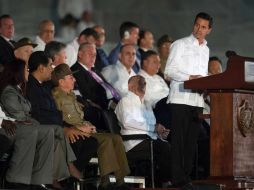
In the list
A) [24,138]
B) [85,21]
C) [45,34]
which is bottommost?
[24,138]

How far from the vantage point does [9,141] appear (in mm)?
10656

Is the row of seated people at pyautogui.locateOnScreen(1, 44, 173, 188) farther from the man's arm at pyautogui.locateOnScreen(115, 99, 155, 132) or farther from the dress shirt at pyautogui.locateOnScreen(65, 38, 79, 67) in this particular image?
the dress shirt at pyautogui.locateOnScreen(65, 38, 79, 67)

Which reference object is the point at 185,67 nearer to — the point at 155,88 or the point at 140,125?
the point at 140,125

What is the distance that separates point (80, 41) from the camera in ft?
46.4

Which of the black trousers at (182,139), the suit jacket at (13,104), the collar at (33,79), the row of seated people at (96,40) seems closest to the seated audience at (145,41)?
the row of seated people at (96,40)

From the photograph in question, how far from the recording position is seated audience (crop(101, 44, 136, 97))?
1354 cm

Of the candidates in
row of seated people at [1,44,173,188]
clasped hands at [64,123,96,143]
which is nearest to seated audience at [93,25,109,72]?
row of seated people at [1,44,173,188]

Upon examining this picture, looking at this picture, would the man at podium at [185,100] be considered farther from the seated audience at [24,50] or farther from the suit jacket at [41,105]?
the seated audience at [24,50]

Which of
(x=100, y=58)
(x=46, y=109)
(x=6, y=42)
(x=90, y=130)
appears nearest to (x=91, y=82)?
(x=6, y=42)

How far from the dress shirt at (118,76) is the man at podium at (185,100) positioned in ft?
7.21

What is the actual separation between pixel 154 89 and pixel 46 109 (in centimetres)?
257

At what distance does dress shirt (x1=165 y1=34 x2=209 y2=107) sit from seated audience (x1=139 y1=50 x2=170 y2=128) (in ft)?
5.55

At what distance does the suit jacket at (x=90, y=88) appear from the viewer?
41.9 ft

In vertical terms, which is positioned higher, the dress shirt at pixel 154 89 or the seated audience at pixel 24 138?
the dress shirt at pixel 154 89
